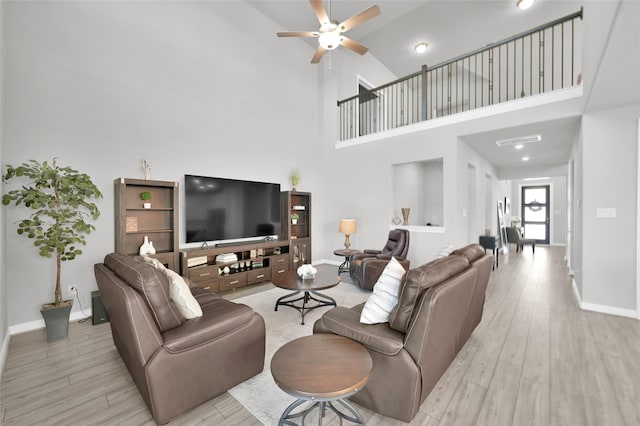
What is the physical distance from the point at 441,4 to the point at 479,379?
627 centimetres

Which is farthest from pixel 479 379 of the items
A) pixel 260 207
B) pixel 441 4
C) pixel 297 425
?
pixel 441 4

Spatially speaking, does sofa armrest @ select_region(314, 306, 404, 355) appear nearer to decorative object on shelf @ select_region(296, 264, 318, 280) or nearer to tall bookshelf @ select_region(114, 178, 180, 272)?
decorative object on shelf @ select_region(296, 264, 318, 280)

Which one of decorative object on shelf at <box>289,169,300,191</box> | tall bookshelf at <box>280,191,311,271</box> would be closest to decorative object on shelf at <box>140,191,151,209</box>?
tall bookshelf at <box>280,191,311,271</box>

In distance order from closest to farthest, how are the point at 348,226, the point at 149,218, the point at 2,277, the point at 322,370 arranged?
the point at 322,370 < the point at 2,277 < the point at 149,218 < the point at 348,226

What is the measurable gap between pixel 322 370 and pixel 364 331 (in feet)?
1.54

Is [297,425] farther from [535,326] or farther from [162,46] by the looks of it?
[162,46]

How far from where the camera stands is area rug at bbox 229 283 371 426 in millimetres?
1793

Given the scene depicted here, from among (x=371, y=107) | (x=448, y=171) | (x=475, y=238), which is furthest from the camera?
(x=371, y=107)

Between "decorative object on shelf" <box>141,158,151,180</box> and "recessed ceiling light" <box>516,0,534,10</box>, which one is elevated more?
"recessed ceiling light" <box>516,0,534,10</box>

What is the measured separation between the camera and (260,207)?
4.99m

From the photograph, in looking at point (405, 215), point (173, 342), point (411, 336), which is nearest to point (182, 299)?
point (173, 342)

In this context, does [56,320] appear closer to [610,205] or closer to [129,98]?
[129,98]

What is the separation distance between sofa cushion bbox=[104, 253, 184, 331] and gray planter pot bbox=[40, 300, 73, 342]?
1611 mm

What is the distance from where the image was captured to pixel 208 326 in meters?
1.80
